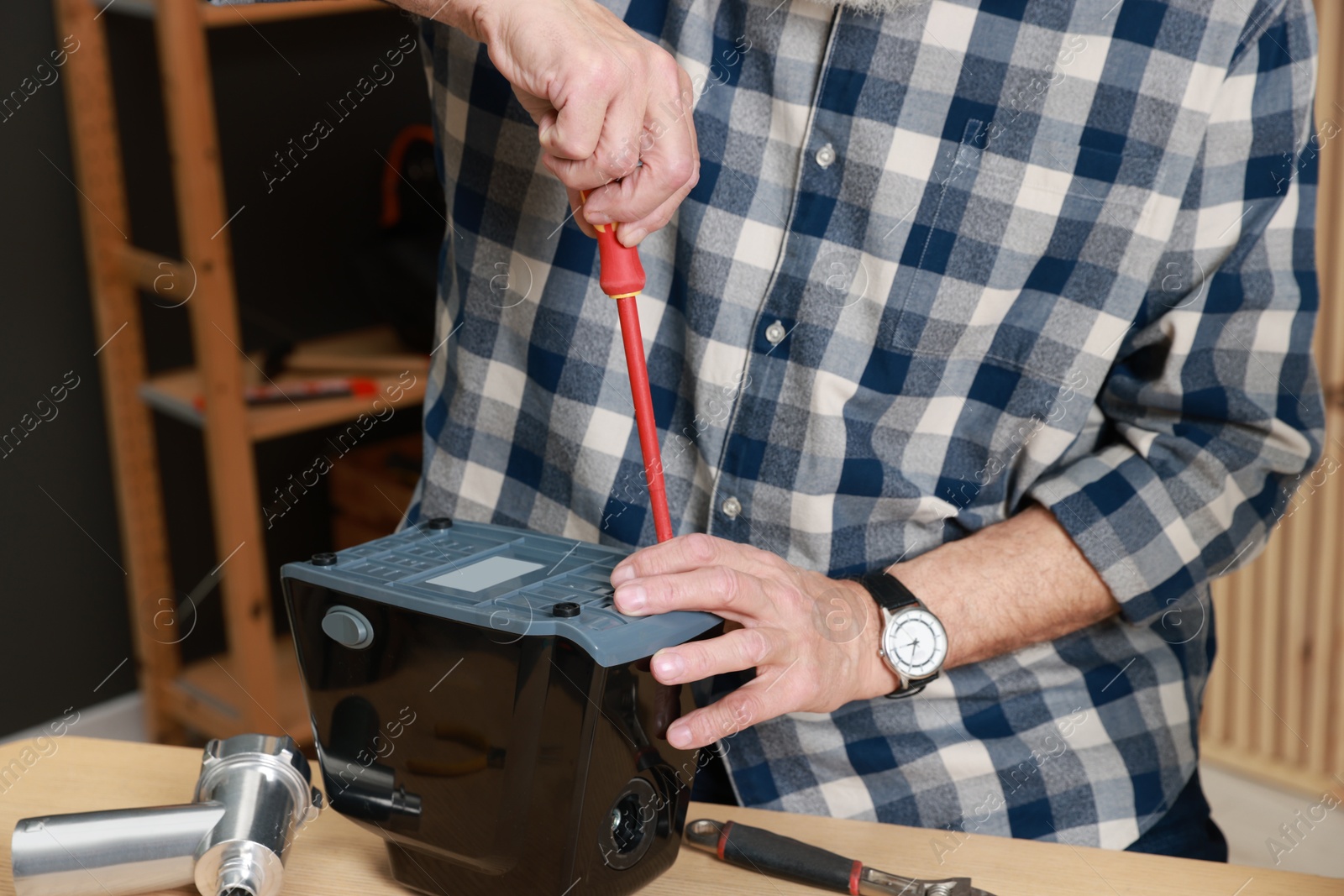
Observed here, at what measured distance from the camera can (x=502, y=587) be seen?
0.67 m

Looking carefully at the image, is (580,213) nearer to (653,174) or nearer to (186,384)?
(653,174)

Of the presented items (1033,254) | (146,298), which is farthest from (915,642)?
(146,298)

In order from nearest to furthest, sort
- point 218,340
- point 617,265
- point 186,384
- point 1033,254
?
point 617,265, point 1033,254, point 218,340, point 186,384

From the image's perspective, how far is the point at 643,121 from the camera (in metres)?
0.76

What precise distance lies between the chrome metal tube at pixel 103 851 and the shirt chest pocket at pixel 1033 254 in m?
0.58

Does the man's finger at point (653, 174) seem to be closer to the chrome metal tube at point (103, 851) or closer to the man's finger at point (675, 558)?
the man's finger at point (675, 558)

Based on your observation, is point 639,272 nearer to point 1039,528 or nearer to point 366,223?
point 1039,528

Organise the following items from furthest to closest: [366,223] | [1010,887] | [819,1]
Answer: [366,223], [819,1], [1010,887]

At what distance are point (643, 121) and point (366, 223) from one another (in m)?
1.54

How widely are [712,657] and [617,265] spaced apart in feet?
0.85

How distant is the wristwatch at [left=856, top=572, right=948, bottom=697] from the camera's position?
86 centimetres

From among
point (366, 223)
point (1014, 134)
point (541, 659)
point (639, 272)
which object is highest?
point (1014, 134)

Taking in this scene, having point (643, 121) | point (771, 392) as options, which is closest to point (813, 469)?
point (771, 392)

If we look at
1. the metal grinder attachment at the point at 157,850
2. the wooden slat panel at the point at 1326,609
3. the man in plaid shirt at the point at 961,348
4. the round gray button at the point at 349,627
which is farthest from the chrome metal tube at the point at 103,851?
the wooden slat panel at the point at 1326,609
